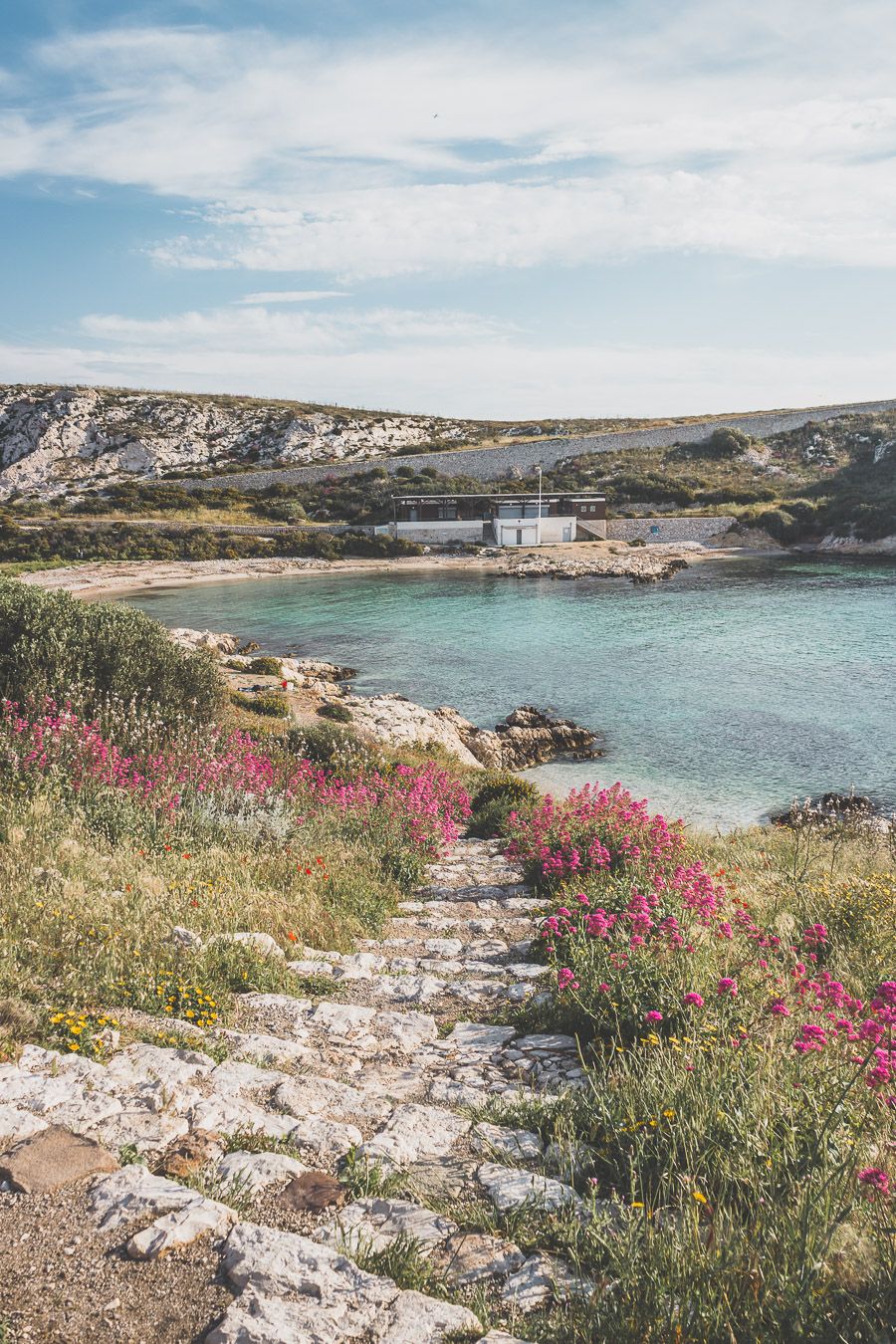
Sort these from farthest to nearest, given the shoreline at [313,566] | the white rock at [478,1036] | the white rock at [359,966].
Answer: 1. the shoreline at [313,566]
2. the white rock at [359,966]
3. the white rock at [478,1036]

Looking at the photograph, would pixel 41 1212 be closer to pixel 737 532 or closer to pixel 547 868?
pixel 547 868

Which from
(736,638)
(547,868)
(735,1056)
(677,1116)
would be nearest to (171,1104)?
(677,1116)

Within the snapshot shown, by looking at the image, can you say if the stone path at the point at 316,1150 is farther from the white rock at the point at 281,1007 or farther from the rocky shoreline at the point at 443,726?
the rocky shoreline at the point at 443,726

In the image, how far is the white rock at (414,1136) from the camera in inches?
145

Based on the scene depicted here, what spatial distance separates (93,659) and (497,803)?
7254 millimetres

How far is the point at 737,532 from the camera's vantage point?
79125 millimetres

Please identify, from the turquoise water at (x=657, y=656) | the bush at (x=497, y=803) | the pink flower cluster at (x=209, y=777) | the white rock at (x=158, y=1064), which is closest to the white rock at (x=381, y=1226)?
the white rock at (x=158, y=1064)

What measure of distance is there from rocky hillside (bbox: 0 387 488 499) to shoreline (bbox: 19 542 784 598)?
42.0m

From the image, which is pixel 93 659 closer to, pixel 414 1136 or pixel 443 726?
pixel 414 1136

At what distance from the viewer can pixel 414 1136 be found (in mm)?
3885

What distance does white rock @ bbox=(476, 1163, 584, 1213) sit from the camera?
329cm

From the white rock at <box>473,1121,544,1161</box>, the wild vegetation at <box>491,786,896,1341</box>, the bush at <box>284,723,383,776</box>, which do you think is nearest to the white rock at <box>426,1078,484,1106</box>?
the white rock at <box>473,1121,544,1161</box>

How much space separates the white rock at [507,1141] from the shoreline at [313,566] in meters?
55.6

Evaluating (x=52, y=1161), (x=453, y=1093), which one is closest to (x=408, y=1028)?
(x=453, y=1093)
